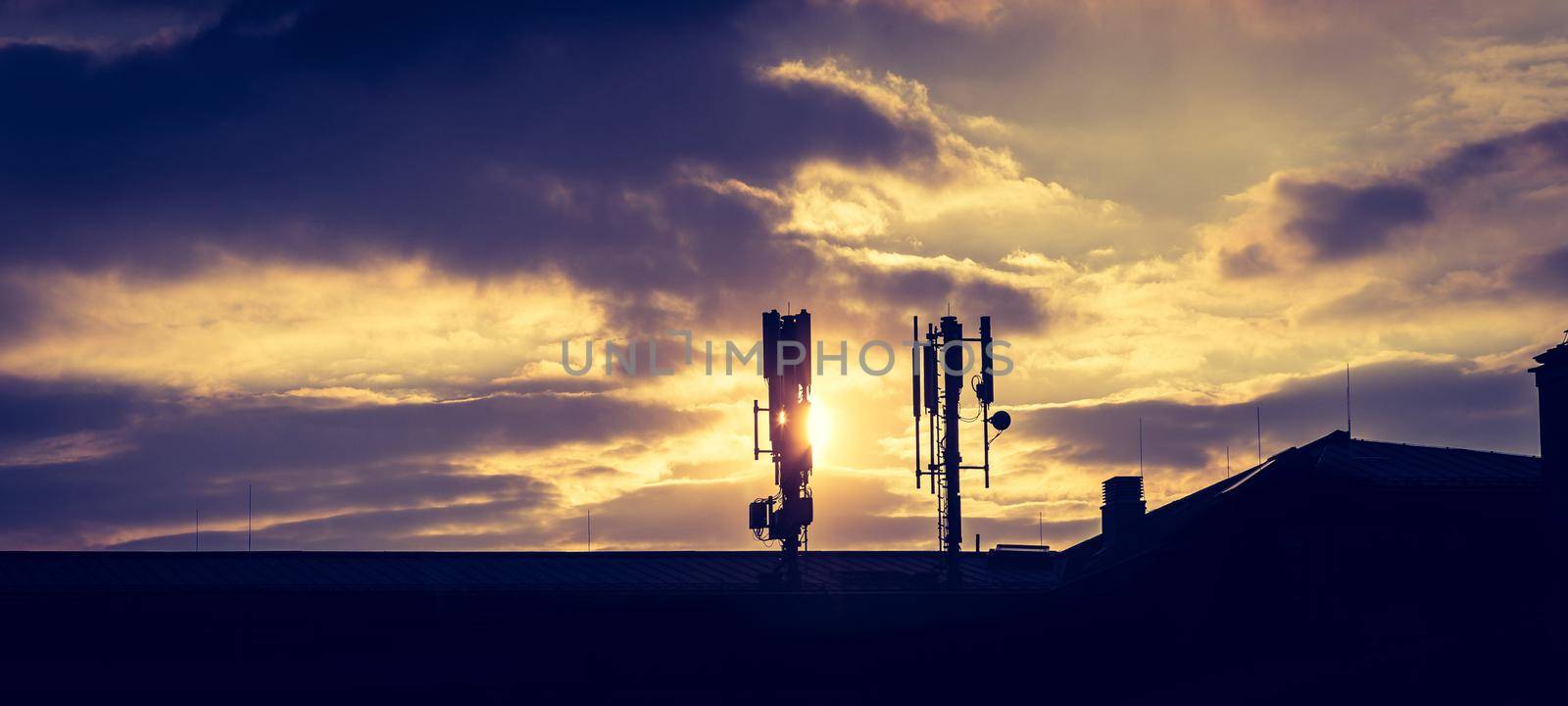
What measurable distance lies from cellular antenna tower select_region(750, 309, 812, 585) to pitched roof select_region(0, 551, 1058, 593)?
5.68ft

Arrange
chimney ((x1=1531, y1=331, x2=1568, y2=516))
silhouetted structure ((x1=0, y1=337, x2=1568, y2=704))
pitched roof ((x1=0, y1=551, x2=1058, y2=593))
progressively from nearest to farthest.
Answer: chimney ((x1=1531, y1=331, x2=1568, y2=516)) → silhouetted structure ((x1=0, y1=337, x2=1568, y2=704)) → pitched roof ((x1=0, y1=551, x2=1058, y2=593))

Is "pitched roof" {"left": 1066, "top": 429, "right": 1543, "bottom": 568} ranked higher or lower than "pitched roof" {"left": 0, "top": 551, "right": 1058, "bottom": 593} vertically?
higher

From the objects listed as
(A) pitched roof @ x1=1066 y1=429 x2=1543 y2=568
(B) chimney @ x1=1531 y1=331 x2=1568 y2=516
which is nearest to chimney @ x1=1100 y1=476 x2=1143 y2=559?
(A) pitched roof @ x1=1066 y1=429 x2=1543 y2=568

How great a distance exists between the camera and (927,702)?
5359 centimetres

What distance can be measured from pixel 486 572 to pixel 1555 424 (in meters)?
33.5

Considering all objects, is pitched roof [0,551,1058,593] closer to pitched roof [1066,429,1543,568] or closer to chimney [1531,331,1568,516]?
pitched roof [1066,429,1543,568]

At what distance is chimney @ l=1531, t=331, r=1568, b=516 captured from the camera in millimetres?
48000

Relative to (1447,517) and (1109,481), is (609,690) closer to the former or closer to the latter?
(1109,481)

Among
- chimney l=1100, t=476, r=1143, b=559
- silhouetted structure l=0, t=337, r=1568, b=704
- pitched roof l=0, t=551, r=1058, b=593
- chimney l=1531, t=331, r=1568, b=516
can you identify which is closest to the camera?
chimney l=1531, t=331, r=1568, b=516

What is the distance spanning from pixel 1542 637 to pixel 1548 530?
3072 millimetres

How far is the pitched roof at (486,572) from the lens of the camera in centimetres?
5534

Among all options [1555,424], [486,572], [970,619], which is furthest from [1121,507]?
[486,572]

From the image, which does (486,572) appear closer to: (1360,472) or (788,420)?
(788,420)

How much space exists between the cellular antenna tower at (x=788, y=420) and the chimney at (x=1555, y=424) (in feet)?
78.7
